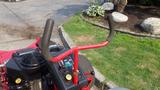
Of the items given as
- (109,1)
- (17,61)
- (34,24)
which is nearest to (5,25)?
(34,24)

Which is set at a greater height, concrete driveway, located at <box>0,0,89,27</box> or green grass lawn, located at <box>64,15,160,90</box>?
green grass lawn, located at <box>64,15,160,90</box>

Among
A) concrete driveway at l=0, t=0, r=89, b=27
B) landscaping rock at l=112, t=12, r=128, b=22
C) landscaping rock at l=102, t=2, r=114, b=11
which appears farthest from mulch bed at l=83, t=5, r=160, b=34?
concrete driveway at l=0, t=0, r=89, b=27

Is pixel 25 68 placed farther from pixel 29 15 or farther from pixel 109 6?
pixel 29 15

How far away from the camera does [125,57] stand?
651 cm

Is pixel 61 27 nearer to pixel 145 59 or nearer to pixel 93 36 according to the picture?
pixel 93 36

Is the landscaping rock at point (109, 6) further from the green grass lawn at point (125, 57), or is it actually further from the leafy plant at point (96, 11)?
the green grass lawn at point (125, 57)

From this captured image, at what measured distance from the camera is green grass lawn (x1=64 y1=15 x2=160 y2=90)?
5.53 metres

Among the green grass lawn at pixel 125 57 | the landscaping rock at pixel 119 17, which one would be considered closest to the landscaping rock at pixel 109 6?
the landscaping rock at pixel 119 17

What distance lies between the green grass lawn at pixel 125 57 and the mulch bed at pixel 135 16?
0.49m

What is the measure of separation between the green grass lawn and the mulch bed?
0.49 meters

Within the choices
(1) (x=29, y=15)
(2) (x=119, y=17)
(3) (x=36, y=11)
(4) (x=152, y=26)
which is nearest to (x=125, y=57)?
(4) (x=152, y=26)

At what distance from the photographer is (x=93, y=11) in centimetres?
902

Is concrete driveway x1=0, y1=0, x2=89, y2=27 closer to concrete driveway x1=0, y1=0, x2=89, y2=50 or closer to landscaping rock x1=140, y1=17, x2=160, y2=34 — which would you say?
concrete driveway x1=0, y1=0, x2=89, y2=50

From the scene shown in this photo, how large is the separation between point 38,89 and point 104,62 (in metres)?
2.96
